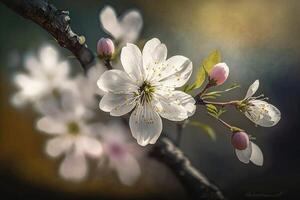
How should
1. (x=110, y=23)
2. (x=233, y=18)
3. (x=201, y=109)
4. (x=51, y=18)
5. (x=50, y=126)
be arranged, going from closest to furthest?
1. (x=51, y=18)
2. (x=110, y=23)
3. (x=50, y=126)
4. (x=233, y=18)
5. (x=201, y=109)

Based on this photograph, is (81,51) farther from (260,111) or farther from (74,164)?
(74,164)

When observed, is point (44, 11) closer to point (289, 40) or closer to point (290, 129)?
point (289, 40)

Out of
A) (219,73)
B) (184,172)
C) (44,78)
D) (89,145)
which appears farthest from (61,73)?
(219,73)

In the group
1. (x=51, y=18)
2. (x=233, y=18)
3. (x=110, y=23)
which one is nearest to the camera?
(x=51, y=18)

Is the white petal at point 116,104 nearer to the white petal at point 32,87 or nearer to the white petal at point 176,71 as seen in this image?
the white petal at point 176,71

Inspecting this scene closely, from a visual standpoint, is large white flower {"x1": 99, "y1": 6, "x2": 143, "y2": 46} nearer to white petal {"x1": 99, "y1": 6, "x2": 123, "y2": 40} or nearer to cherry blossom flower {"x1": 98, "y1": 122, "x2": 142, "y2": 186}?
white petal {"x1": 99, "y1": 6, "x2": 123, "y2": 40}

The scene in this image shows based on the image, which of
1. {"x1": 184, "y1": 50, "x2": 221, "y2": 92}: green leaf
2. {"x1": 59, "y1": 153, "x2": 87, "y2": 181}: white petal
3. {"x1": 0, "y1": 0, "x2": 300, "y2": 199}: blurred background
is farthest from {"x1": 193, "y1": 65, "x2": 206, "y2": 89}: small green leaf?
{"x1": 59, "y1": 153, "x2": 87, "y2": 181}: white petal

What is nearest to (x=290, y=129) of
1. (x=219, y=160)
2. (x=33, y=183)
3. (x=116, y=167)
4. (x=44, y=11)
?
(x=219, y=160)
